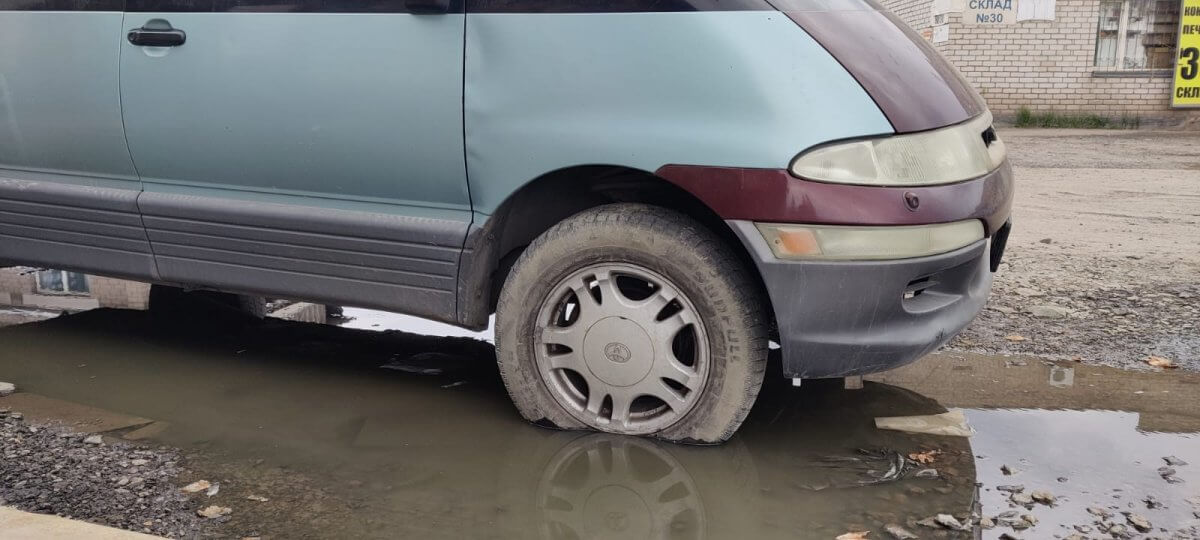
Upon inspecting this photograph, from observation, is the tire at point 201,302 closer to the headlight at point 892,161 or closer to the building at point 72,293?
the building at point 72,293

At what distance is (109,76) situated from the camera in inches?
142

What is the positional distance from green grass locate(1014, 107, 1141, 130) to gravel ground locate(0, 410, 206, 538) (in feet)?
52.6

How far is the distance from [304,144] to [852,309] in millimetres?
1767

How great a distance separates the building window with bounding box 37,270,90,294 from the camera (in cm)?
528

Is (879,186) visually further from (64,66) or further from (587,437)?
(64,66)

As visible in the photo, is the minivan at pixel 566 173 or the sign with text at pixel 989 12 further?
the sign with text at pixel 989 12

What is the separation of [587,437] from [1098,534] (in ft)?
4.69

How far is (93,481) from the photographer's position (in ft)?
9.64

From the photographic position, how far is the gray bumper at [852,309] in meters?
2.86

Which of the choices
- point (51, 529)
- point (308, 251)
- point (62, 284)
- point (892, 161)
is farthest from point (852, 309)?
point (62, 284)

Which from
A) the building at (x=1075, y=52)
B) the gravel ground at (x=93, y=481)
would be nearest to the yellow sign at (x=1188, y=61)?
the building at (x=1075, y=52)

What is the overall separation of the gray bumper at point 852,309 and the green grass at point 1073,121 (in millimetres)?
14961

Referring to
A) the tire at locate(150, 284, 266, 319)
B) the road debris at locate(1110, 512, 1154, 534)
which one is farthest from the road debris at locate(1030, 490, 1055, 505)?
the tire at locate(150, 284, 266, 319)

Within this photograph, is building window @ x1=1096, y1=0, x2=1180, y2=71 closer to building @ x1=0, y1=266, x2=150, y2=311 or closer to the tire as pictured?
the tire
